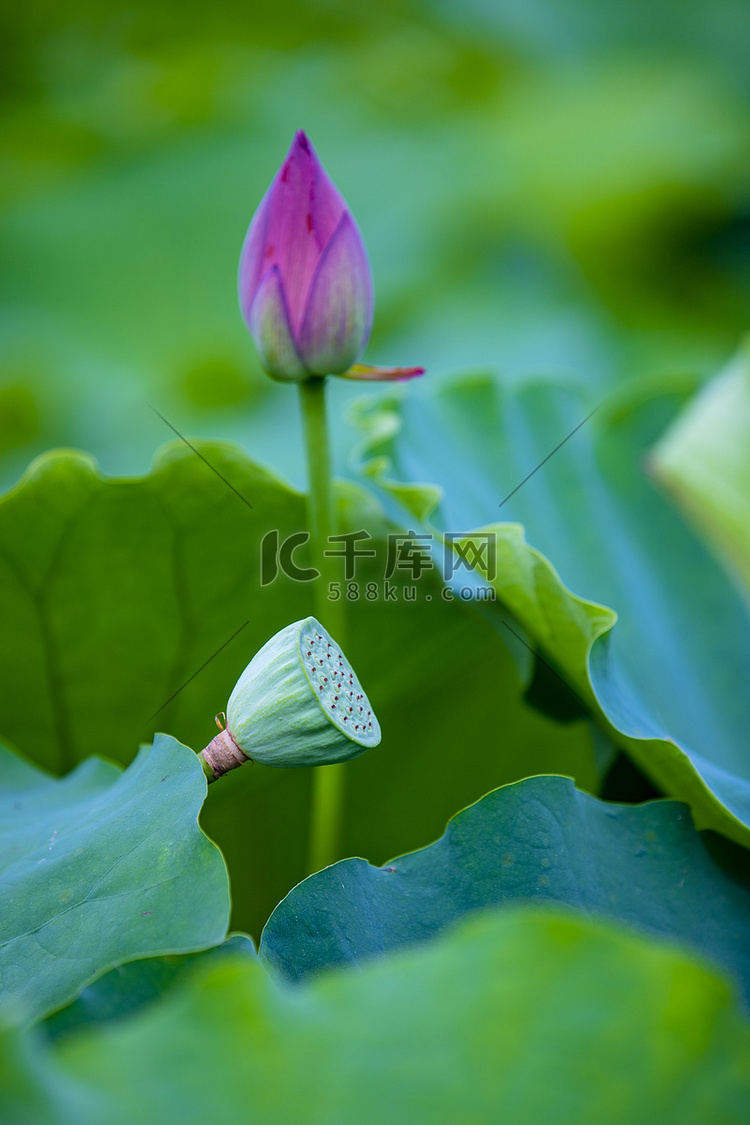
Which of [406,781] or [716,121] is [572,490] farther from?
[716,121]

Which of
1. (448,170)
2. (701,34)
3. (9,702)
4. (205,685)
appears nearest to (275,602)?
(205,685)

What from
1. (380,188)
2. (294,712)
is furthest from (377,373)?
(380,188)

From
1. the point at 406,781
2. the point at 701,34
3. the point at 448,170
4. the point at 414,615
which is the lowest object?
the point at 406,781

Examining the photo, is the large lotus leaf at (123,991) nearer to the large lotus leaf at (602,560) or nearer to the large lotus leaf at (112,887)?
the large lotus leaf at (112,887)

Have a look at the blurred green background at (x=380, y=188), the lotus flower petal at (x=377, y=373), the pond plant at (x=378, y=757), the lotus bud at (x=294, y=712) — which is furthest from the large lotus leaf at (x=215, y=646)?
the blurred green background at (x=380, y=188)

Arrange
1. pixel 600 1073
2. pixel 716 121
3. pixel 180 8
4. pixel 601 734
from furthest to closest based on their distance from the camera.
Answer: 1. pixel 180 8
2. pixel 716 121
3. pixel 601 734
4. pixel 600 1073

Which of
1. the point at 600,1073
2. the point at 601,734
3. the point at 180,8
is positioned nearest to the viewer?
the point at 600,1073

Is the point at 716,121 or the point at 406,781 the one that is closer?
the point at 406,781
